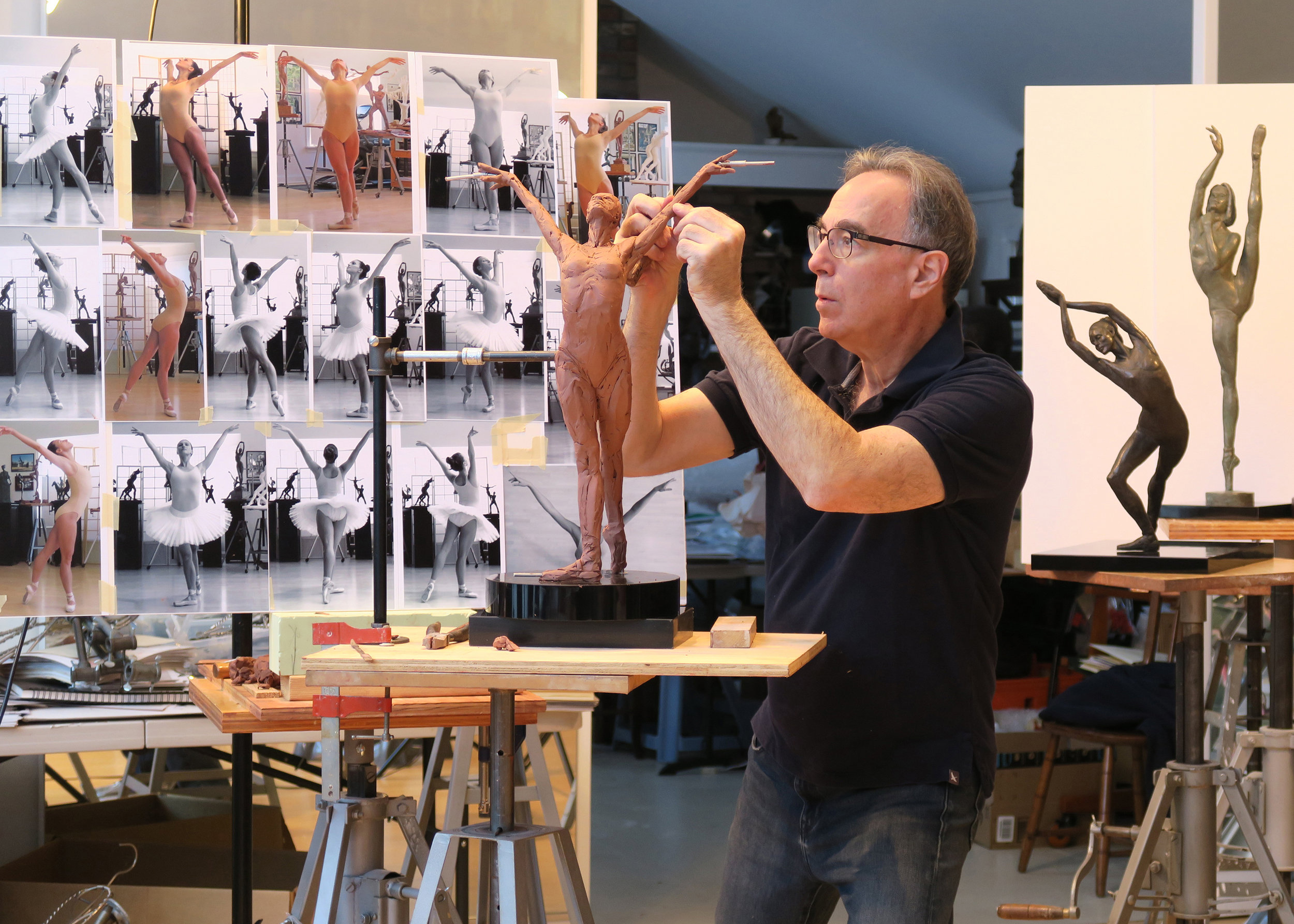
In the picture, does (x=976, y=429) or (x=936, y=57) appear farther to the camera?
(x=936, y=57)

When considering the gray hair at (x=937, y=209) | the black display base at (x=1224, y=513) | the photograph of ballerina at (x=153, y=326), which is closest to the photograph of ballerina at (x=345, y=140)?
the photograph of ballerina at (x=153, y=326)

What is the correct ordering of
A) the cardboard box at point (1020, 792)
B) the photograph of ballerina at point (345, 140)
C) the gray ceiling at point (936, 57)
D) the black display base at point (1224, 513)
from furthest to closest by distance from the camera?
the gray ceiling at point (936, 57), the cardboard box at point (1020, 792), the black display base at point (1224, 513), the photograph of ballerina at point (345, 140)

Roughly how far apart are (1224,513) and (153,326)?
7.94 feet

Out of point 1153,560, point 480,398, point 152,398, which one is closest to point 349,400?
point 480,398

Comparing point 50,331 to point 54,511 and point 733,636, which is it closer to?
point 54,511

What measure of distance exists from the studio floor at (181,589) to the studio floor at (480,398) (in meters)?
0.49

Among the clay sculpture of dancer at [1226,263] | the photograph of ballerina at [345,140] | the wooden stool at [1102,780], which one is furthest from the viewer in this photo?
the wooden stool at [1102,780]

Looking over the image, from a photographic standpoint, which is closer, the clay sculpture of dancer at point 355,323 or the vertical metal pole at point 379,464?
the vertical metal pole at point 379,464

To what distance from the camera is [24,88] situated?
2.36 m

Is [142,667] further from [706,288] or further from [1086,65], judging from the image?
[1086,65]

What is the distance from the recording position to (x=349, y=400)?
8.17 feet

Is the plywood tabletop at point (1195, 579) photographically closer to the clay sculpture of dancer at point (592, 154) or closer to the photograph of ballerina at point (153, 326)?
the clay sculpture of dancer at point (592, 154)

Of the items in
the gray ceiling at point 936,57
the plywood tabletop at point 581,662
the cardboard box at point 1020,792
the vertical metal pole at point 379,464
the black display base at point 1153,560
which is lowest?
the cardboard box at point 1020,792

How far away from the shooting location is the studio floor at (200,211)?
2.40 metres
